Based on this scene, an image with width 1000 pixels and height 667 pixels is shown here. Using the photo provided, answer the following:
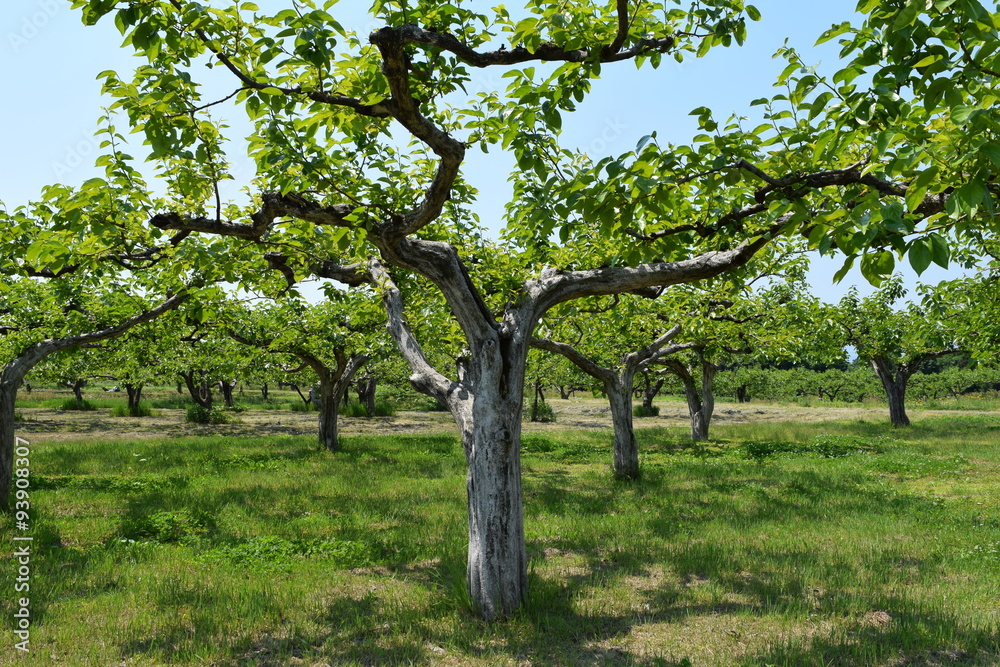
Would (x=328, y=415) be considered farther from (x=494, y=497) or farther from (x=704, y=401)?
(x=704, y=401)

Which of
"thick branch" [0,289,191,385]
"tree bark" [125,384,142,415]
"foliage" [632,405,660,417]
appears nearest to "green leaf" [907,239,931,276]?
"thick branch" [0,289,191,385]

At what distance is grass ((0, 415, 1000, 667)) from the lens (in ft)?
16.9

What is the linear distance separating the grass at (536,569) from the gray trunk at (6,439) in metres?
0.57

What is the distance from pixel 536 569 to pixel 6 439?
9.90m

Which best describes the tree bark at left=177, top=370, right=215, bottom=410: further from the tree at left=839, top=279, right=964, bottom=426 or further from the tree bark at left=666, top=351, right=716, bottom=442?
the tree at left=839, top=279, right=964, bottom=426

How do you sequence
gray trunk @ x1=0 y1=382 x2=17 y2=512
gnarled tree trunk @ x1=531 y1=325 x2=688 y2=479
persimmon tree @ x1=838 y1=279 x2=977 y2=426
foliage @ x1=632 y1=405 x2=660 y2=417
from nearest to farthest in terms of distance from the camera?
gray trunk @ x1=0 y1=382 x2=17 y2=512
gnarled tree trunk @ x1=531 y1=325 x2=688 y2=479
persimmon tree @ x1=838 y1=279 x2=977 y2=426
foliage @ x1=632 y1=405 x2=660 y2=417

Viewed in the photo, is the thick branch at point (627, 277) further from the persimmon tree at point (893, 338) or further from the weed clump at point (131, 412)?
the weed clump at point (131, 412)

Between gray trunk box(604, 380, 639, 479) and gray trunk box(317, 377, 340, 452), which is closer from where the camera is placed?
gray trunk box(604, 380, 639, 479)

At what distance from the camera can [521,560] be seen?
19.6 ft

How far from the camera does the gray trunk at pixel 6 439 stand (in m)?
10.0

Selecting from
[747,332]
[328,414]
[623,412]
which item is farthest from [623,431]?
[328,414]

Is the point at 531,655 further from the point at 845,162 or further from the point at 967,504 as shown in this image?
the point at 967,504

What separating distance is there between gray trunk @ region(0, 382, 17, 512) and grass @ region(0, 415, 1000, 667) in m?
0.57

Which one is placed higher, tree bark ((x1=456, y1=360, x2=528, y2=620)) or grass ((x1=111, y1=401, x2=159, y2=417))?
tree bark ((x1=456, y1=360, x2=528, y2=620))
